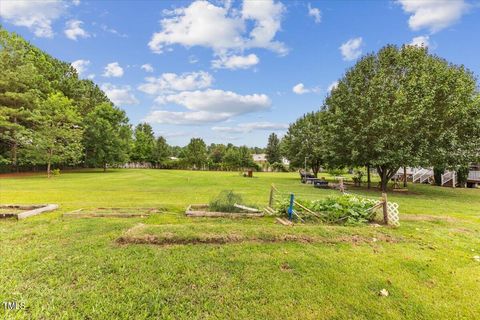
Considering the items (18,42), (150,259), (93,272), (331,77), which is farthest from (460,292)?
(18,42)

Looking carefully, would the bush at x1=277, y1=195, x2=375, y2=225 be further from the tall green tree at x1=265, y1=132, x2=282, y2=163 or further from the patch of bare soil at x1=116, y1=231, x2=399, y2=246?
the tall green tree at x1=265, y1=132, x2=282, y2=163

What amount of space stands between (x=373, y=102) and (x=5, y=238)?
17704 mm

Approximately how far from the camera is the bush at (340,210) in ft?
23.0

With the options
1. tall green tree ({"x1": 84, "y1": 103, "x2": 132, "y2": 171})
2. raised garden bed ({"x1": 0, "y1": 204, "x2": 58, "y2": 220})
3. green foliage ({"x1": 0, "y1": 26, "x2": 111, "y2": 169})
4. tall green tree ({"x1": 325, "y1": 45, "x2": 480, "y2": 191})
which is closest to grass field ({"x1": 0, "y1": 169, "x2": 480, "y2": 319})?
raised garden bed ({"x1": 0, "y1": 204, "x2": 58, "y2": 220})

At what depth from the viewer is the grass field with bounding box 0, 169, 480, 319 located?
2.91 metres

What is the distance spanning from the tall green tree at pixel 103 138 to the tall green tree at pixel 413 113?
1319 inches

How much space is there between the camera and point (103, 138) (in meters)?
36.4

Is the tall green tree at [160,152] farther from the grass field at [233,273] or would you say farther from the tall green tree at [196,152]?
the grass field at [233,273]

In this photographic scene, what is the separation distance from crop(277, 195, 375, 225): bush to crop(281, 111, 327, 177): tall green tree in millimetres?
19550

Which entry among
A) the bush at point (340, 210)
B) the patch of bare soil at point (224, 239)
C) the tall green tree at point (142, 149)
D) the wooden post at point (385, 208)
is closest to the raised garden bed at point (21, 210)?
the patch of bare soil at point (224, 239)

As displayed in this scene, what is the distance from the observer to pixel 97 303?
114 inches

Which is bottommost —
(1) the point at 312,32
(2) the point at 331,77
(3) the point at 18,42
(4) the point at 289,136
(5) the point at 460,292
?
(5) the point at 460,292

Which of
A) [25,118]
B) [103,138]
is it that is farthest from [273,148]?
[25,118]

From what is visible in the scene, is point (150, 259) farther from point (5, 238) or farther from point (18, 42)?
point (18, 42)
